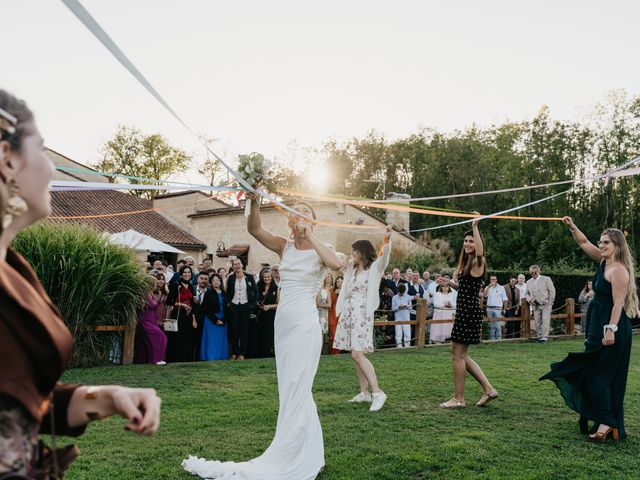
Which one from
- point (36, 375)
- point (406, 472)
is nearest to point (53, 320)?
point (36, 375)

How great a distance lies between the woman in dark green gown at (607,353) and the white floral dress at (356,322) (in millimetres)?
2893

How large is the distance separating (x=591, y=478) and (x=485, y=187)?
40944mm

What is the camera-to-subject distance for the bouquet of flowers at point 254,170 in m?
5.40

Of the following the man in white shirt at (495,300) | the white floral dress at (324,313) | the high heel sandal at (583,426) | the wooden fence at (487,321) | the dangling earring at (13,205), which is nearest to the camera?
the dangling earring at (13,205)

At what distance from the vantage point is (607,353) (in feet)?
22.4

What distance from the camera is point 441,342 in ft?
54.8

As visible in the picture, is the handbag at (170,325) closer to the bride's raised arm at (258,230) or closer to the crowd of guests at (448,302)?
the crowd of guests at (448,302)

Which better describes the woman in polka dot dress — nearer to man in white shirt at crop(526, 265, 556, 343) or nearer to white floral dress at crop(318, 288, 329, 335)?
white floral dress at crop(318, 288, 329, 335)

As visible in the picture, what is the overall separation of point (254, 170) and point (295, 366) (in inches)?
69.9

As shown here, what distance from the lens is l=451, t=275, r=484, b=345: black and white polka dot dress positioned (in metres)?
8.13

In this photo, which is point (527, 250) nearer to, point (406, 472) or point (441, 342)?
point (441, 342)

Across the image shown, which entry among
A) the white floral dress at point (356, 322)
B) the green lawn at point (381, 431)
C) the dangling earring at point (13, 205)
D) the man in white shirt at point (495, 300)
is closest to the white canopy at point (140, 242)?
the green lawn at point (381, 431)

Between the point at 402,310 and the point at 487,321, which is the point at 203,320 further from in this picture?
the point at 487,321

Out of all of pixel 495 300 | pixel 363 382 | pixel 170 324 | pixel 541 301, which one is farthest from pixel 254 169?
pixel 541 301
